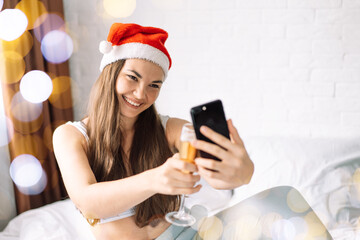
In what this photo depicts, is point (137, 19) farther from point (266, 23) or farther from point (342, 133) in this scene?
point (342, 133)

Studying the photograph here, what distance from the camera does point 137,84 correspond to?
1298mm

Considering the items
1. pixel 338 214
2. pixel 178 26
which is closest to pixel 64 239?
pixel 338 214

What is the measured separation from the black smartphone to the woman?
0.24m

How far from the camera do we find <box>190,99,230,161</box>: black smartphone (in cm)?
86

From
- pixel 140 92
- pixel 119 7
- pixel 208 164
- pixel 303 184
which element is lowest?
pixel 303 184

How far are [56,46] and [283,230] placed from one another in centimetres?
193

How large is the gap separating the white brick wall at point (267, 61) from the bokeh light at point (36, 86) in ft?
2.16

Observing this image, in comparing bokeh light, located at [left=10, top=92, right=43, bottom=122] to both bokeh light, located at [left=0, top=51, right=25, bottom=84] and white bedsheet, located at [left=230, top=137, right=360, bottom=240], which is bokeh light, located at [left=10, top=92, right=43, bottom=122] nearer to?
bokeh light, located at [left=0, top=51, right=25, bottom=84]

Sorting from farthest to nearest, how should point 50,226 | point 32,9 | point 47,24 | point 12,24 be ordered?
point 47,24 → point 32,9 → point 12,24 → point 50,226

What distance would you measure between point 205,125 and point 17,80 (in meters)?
1.56

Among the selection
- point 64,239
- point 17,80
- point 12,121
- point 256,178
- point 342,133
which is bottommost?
point 64,239

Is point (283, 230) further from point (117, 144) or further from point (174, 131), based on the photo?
point (117, 144)

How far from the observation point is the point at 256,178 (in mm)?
1837

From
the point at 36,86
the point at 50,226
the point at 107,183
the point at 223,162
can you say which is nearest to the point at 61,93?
the point at 36,86
